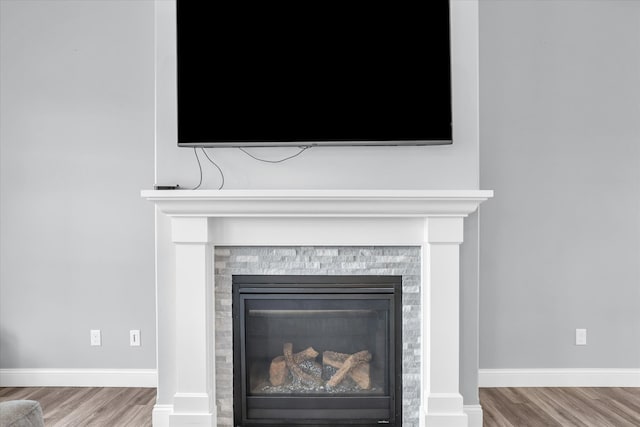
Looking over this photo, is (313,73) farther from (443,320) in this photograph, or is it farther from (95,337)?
(95,337)

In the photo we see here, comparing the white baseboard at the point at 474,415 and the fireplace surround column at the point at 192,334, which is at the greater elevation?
the fireplace surround column at the point at 192,334

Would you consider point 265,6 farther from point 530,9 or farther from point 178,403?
point 178,403

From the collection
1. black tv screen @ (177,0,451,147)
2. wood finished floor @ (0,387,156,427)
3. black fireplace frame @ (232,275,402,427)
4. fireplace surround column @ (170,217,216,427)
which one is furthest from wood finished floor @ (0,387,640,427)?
black tv screen @ (177,0,451,147)

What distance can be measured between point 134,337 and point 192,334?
0.92 metres

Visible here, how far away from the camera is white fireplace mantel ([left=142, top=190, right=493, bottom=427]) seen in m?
2.38

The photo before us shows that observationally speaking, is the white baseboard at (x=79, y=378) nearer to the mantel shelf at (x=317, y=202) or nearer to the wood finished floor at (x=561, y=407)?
the mantel shelf at (x=317, y=202)

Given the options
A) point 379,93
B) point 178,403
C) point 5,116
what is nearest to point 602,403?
point 379,93

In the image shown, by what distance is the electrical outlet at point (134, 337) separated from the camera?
10.4ft

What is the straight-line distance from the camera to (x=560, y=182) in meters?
3.16

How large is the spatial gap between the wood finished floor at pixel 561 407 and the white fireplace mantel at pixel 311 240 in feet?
1.55

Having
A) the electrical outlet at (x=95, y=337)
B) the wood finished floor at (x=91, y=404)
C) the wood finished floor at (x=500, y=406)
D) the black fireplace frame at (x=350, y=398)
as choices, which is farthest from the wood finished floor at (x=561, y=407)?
the electrical outlet at (x=95, y=337)

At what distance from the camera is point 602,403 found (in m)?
2.92

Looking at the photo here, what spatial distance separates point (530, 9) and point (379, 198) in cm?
179

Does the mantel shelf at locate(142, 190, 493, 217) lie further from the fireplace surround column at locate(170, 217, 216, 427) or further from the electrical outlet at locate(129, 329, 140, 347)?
the electrical outlet at locate(129, 329, 140, 347)
